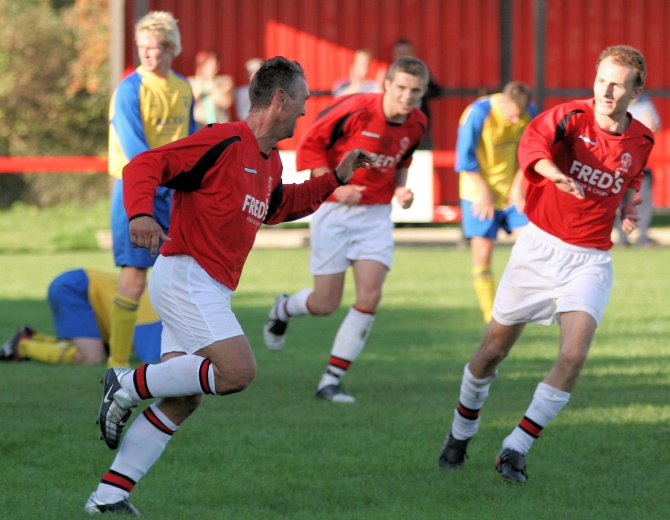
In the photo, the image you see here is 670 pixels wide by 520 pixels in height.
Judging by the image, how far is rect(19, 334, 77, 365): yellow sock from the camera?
8789mm

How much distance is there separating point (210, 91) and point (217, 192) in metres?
13.8

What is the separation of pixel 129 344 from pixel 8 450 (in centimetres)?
206

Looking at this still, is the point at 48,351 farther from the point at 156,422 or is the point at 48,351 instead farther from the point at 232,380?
the point at 232,380

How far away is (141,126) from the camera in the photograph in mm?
7844

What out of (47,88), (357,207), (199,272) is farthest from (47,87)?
(199,272)

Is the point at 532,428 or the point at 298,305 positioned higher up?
the point at 532,428

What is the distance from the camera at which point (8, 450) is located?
6137mm

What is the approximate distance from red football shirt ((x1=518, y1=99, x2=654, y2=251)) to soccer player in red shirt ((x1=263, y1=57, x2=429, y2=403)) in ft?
6.12

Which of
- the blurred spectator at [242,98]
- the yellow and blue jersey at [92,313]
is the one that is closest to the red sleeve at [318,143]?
the yellow and blue jersey at [92,313]

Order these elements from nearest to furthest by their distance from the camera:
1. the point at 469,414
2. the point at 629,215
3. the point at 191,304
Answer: the point at 191,304 < the point at 469,414 < the point at 629,215

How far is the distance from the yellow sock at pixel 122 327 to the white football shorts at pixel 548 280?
293cm

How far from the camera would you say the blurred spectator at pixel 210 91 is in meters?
18.3

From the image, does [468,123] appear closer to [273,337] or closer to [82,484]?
[273,337]

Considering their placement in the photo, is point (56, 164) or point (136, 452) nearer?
point (136, 452)
